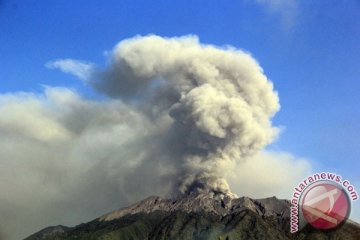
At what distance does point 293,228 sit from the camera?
159ft

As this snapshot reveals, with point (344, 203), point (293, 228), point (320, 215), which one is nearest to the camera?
point (344, 203)

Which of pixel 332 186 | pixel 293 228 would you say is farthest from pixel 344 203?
pixel 293 228

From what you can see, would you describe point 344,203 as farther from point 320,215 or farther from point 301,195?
point 320,215

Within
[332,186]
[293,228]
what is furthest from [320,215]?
[332,186]

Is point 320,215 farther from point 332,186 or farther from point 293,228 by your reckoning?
point 332,186

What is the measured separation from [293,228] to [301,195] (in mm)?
7445

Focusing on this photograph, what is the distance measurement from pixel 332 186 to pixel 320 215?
12.7 metres

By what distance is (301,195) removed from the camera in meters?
42.2

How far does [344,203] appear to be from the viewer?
135 feet

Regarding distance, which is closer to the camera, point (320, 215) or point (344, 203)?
point (344, 203)

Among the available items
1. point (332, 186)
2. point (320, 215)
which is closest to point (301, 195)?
point (332, 186)

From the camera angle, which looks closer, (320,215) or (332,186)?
(332,186)

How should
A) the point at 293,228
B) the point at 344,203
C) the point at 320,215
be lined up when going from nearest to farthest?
the point at 344,203
the point at 293,228
the point at 320,215

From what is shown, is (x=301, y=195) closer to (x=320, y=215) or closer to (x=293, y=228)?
(x=293, y=228)
